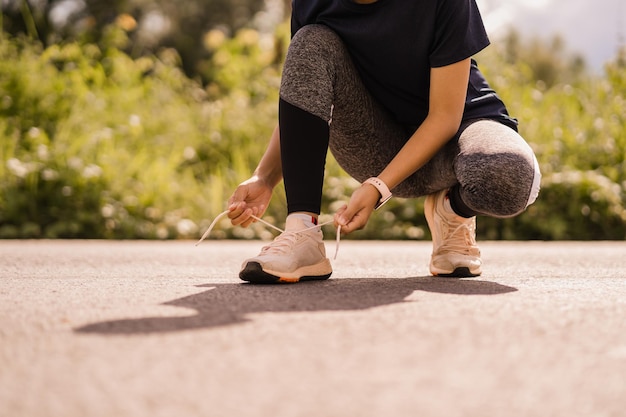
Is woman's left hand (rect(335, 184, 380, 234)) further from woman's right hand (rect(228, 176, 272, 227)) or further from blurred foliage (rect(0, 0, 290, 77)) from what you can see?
blurred foliage (rect(0, 0, 290, 77))

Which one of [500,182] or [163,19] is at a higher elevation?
[163,19]

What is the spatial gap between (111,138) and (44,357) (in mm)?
4201

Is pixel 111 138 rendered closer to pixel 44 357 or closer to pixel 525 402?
pixel 44 357

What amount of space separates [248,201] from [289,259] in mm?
319

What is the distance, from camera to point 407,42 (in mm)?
2137

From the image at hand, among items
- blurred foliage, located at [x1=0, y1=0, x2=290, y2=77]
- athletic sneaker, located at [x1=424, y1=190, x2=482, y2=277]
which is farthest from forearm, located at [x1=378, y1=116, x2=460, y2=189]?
blurred foliage, located at [x1=0, y1=0, x2=290, y2=77]

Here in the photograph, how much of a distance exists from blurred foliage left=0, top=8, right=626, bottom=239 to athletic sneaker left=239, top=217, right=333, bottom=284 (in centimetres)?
244

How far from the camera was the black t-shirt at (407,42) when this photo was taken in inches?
80.7

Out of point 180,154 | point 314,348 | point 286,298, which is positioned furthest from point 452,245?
point 180,154

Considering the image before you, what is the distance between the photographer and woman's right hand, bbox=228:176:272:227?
2123 mm

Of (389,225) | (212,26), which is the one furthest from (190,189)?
(212,26)

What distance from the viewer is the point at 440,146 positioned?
2066 millimetres

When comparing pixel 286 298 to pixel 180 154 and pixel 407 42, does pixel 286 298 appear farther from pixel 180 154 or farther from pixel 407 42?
pixel 180 154

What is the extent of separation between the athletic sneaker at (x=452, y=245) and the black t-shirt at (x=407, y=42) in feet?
0.97
